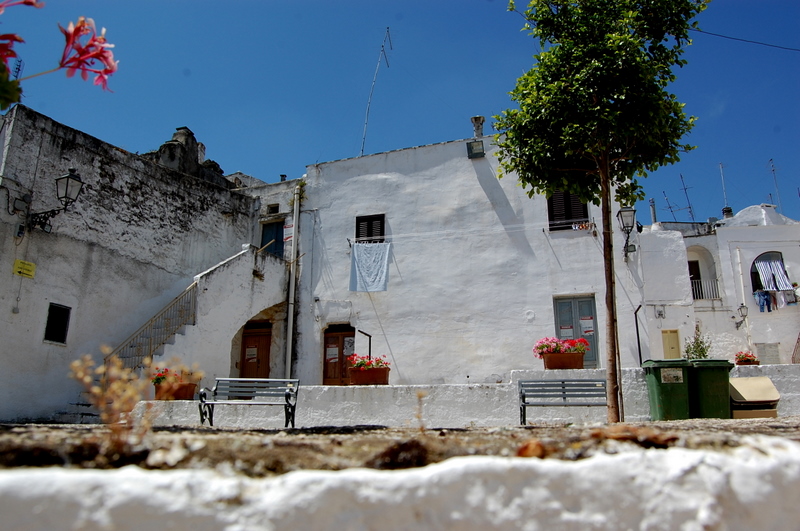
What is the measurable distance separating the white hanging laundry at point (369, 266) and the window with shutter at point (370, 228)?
0.25 m

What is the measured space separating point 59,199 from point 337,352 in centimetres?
806

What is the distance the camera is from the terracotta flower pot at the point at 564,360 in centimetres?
1259

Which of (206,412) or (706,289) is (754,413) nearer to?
(206,412)

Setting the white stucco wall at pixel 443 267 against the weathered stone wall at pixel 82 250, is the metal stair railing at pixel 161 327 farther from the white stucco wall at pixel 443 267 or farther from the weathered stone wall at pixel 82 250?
the white stucco wall at pixel 443 267

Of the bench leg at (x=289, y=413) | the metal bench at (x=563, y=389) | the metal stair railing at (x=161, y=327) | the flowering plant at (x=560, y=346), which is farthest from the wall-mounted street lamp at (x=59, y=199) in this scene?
the flowering plant at (x=560, y=346)

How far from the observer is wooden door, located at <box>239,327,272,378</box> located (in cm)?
1834

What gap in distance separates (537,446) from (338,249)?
15.8 metres

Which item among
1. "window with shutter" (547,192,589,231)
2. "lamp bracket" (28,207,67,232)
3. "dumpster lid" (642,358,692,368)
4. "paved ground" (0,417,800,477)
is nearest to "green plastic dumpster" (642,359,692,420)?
"dumpster lid" (642,358,692,368)

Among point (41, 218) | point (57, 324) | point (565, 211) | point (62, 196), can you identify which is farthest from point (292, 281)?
point (565, 211)

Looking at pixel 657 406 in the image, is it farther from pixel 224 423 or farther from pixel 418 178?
pixel 418 178

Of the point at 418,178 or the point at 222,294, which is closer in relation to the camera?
the point at 222,294

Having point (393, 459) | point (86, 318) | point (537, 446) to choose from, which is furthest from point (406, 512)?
point (86, 318)

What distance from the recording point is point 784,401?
34.5ft

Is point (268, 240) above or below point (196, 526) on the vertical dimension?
above
